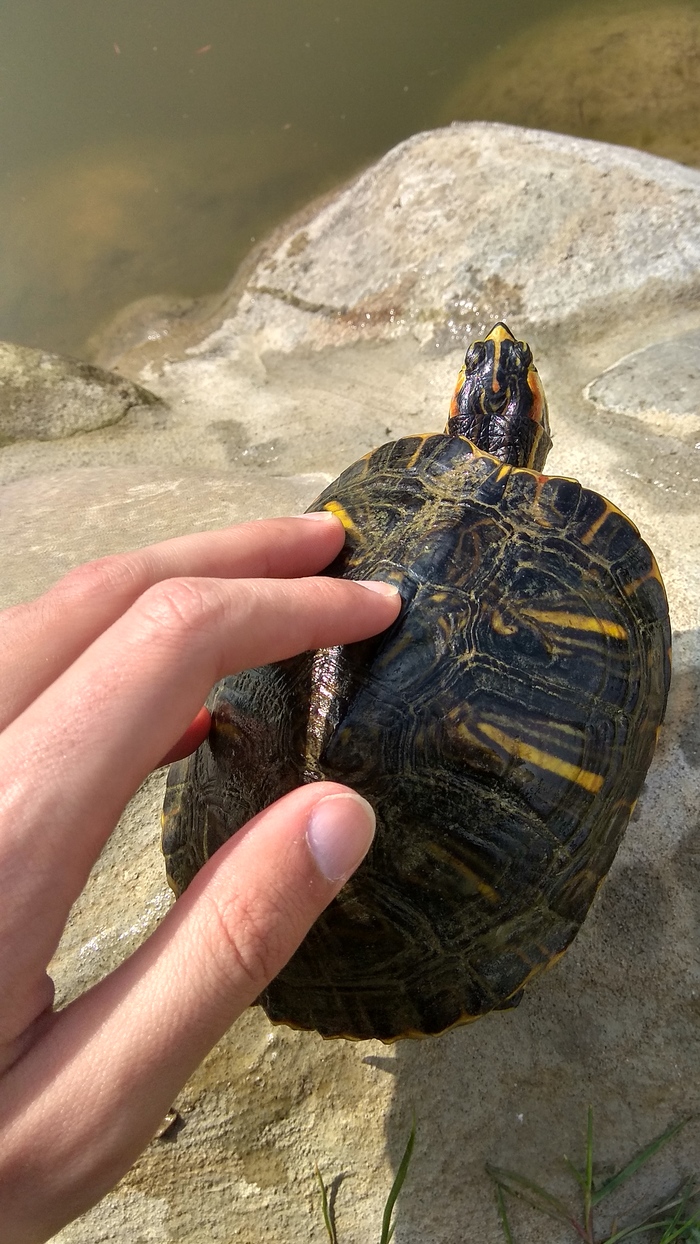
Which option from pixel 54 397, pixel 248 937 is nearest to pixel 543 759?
pixel 248 937

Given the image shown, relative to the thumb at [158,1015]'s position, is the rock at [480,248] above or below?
above

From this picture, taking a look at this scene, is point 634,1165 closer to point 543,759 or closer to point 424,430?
point 543,759

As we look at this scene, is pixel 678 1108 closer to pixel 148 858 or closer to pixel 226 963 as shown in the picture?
pixel 226 963

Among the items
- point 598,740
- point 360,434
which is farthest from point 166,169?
point 598,740

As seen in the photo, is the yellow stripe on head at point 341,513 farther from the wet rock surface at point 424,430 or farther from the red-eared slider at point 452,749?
the wet rock surface at point 424,430

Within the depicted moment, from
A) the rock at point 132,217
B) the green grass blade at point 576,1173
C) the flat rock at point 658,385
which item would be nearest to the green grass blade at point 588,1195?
the green grass blade at point 576,1173

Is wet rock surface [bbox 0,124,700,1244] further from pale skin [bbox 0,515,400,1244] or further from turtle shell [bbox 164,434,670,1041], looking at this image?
pale skin [bbox 0,515,400,1244]
